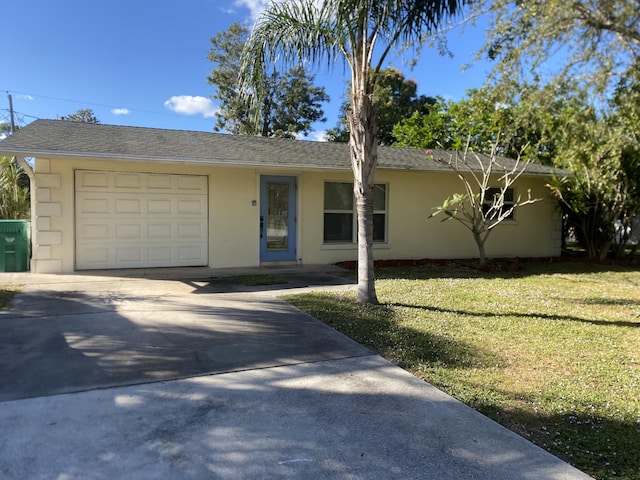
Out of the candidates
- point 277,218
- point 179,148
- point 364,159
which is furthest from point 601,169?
point 179,148

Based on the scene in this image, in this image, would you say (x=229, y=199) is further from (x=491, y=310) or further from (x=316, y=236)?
(x=491, y=310)

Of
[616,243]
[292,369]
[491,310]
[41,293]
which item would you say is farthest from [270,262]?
[616,243]

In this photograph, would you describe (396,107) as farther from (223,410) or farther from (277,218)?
(223,410)

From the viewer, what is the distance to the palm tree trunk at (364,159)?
6.47 m

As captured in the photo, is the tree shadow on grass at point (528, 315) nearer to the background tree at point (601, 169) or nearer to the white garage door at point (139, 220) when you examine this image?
the white garage door at point (139, 220)

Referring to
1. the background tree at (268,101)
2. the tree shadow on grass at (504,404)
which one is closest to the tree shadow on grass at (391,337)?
the tree shadow on grass at (504,404)

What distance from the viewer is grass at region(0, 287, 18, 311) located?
6.38m

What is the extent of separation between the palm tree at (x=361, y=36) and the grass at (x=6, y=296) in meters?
5.07

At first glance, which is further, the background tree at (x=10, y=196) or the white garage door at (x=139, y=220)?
the background tree at (x=10, y=196)

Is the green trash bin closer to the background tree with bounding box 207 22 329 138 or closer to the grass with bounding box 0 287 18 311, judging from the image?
the grass with bounding box 0 287 18 311

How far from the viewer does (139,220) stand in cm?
1021

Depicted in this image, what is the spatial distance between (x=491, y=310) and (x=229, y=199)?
655 centimetres

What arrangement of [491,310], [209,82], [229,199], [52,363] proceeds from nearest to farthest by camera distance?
1. [52,363]
2. [491,310]
3. [229,199]
4. [209,82]

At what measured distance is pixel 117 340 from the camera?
5.05m
